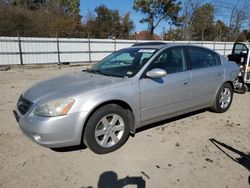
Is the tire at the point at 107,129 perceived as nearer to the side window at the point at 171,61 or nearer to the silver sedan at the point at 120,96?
the silver sedan at the point at 120,96

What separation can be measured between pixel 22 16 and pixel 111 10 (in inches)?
541

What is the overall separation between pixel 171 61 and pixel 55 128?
2.36 m

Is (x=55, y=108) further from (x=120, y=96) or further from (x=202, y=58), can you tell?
(x=202, y=58)

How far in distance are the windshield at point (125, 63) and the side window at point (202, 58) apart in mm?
928

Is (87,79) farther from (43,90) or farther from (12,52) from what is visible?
(12,52)

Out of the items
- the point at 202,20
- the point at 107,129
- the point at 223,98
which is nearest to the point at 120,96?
the point at 107,129

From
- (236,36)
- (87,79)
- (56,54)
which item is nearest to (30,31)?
(56,54)

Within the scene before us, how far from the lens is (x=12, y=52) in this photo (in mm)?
15945

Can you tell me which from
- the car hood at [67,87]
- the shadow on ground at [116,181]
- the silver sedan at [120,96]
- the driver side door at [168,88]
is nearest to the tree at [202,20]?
the silver sedan at [120,96]

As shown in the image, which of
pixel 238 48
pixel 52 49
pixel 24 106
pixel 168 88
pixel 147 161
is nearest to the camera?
pixel 147 161

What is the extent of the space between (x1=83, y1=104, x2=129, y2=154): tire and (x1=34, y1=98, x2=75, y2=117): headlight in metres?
0.37

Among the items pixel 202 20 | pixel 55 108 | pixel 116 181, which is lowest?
pixel 116 181

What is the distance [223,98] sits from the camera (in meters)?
5.38

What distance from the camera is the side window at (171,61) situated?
4.15 m
